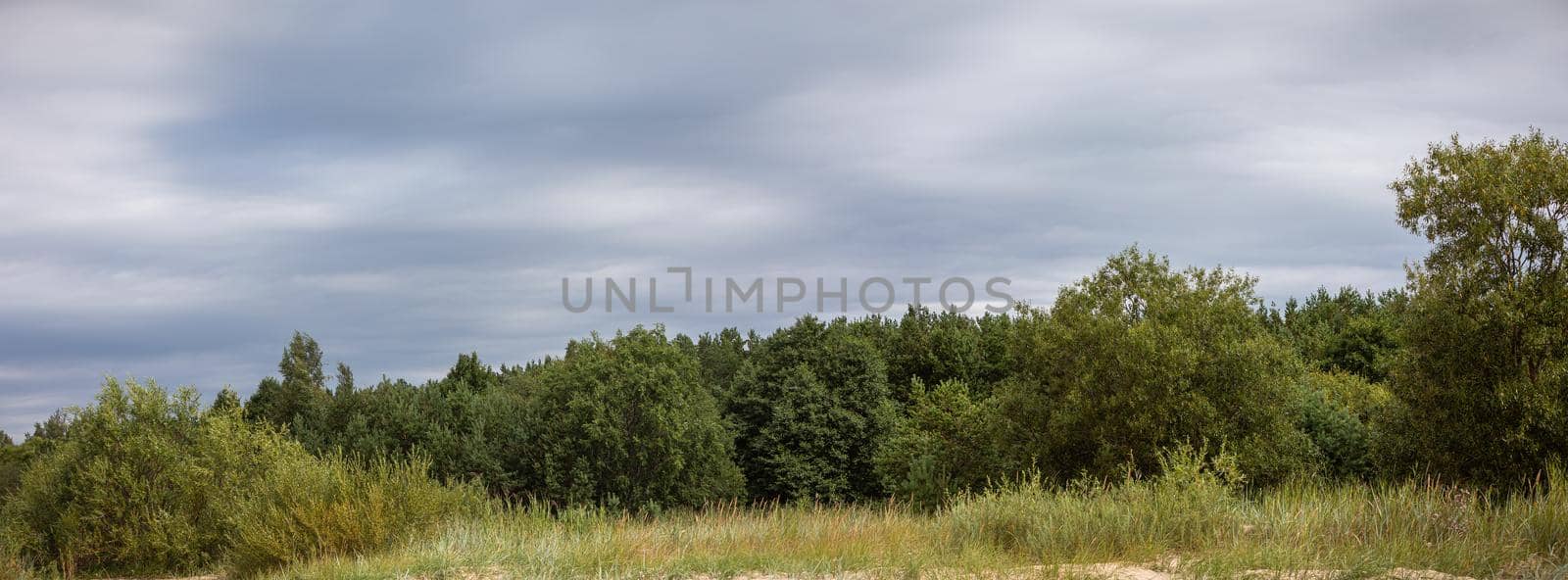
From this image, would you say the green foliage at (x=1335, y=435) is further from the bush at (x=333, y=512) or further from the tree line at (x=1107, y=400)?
the bush at (x=333, y=512)

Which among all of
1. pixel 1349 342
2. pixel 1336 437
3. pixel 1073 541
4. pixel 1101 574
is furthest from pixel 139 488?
pixel 1349 342

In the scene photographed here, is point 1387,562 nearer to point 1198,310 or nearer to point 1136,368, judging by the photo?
point 1136,368

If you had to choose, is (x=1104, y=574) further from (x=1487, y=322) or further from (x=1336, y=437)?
(x=1336, y=437)

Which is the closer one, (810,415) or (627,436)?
(627,436)

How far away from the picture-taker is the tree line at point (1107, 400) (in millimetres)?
17484

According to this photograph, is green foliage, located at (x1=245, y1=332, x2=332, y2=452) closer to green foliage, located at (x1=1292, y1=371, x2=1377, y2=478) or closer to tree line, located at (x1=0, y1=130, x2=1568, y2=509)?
tree line, located at (x1=0, y1=130, x2=1568, y2=509)

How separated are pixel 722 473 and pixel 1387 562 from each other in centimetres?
2852

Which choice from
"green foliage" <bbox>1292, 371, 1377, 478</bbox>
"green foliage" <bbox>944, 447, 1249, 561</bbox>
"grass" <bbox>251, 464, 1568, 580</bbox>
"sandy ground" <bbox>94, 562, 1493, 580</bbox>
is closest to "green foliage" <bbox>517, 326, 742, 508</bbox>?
"green foliage" <bbox>1292, 371, 1377, 478</bbox>

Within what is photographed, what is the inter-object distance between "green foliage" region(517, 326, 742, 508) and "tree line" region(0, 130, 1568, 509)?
82 mm

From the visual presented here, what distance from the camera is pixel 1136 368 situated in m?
20.7

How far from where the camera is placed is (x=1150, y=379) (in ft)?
67.4

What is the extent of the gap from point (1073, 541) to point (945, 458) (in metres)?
16.5

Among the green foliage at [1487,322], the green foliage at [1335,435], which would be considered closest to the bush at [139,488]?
the green foliage at [1487,322]

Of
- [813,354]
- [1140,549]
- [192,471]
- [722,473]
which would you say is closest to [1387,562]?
[1140,549]
